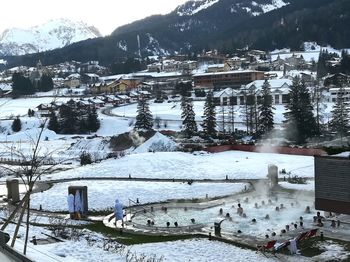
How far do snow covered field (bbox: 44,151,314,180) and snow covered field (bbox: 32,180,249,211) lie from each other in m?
2.25

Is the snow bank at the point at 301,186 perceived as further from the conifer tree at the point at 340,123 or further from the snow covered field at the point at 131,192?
the conifer tree at the point at 340,123

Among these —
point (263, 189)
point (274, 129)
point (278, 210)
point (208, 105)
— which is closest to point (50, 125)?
point (208, 105)

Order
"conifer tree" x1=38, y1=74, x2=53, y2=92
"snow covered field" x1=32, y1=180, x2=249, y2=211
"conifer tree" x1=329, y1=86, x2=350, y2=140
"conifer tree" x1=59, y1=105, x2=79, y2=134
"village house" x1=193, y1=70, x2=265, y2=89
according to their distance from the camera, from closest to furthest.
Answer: "snow covered field" x1=32, y1=180, x2=249, y2=211 < "conifer tree" x1=329, y1=86, x2=350, y2=140 < "conifer tree" x1=59, y1=105, x2=79, y2=134 < "village house" x1=193, y1=70, x2=265, y2=89 < "conifer tree" x1=38, y1=74, x2=53, y2=92

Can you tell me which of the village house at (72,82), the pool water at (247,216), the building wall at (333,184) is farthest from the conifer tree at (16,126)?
the building wall at (333,184)

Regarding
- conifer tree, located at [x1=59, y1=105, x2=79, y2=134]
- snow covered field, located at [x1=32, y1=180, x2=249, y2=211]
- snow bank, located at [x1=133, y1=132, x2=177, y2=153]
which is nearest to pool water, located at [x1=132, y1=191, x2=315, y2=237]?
snow covered field, located at [x1=32, y1=180, x2=249, y2=211]

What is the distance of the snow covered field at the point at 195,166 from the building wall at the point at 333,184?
9065 mm

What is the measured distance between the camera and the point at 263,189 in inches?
950

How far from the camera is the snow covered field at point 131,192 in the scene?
76.3ft

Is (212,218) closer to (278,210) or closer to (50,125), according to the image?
(278,210)

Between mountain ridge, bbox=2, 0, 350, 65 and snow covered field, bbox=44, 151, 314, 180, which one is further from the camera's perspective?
mountain ridge, bbox=2, 0, 350, 65

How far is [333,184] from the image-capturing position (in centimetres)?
1722

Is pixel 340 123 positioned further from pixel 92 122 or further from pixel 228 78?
pixel 228 78

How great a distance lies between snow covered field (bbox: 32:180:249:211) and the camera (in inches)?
915

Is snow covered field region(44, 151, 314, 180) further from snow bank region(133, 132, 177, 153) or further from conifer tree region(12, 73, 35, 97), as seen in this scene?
conifer tree region(12, 73, 35, 97)
